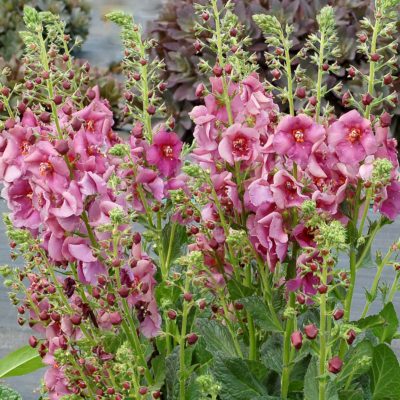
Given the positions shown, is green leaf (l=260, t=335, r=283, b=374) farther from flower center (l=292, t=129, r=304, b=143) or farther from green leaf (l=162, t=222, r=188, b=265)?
flower center (l=292, t=129, r=304, b=143)

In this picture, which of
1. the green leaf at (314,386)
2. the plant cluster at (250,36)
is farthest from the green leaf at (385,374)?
the plant cluster at (250,36)

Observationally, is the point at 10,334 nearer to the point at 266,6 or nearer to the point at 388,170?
the point at 388,170

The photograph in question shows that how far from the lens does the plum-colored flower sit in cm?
173

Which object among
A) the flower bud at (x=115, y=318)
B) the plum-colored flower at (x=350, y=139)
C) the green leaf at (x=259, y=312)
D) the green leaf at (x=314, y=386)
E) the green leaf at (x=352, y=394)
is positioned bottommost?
the green leaf at (x=352, y=394)

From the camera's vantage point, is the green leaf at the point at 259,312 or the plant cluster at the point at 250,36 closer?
the green leaf at the point at 259,312

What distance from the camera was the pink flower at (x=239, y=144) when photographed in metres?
1.76

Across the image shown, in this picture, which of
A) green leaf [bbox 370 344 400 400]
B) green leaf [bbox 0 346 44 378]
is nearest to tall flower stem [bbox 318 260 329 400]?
green leaf [bbox 370 344 400 400]

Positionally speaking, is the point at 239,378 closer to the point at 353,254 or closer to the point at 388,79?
the point at 353,254

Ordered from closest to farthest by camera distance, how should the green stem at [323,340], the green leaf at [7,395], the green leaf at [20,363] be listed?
1. the green stem at [323,340]
2. the green leaf at [7,395]
3. the green leaf at [20,363]

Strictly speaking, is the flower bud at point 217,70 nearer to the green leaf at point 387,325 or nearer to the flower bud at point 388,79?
the flower bud at point 388,79

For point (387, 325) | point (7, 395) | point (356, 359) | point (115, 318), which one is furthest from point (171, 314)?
point (7, 395)

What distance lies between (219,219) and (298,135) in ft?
0.78

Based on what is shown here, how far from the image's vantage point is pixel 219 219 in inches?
73.4

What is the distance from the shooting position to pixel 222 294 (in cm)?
190
